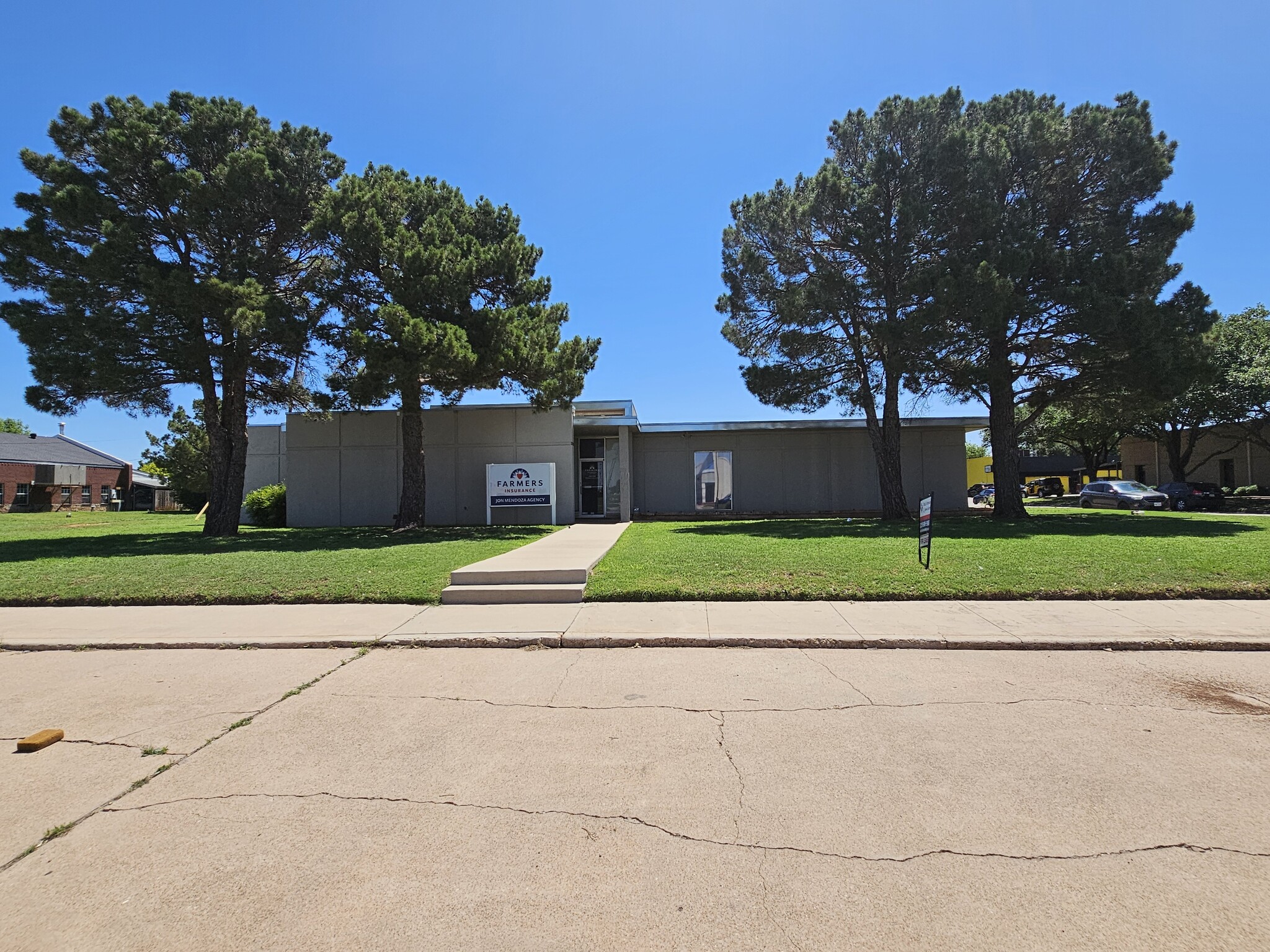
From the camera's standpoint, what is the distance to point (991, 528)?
56.1 feet

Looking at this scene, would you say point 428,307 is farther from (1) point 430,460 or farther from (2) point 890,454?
(2) point 890,454

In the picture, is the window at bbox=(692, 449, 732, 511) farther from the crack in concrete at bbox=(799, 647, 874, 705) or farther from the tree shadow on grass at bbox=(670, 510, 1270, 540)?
the crack in concrete at bbox=(799, 647, 874, 705)

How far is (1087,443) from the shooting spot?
49.2 metres

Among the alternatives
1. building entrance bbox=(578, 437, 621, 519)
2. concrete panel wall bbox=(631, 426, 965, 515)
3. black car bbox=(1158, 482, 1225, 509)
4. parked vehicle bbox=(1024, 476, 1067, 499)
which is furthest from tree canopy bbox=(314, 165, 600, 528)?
parked vehicle bbox=(1024, 476, 1067, 499)

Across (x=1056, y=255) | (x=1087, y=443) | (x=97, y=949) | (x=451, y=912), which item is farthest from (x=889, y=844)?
(x=1087, y=443)

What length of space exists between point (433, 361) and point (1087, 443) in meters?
49.8

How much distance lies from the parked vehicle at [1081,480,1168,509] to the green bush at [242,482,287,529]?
3444 centimetres

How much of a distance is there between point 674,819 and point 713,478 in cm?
2278

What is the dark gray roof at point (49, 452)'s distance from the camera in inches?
2032

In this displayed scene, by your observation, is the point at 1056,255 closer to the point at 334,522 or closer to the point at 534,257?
the point at 534,257

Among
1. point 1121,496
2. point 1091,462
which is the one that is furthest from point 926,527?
point 1091,462

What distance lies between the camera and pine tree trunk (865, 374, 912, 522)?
20797 millimetres

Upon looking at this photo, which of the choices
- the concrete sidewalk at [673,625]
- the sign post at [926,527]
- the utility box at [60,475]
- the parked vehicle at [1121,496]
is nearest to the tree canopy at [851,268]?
the sign post at [926,527]

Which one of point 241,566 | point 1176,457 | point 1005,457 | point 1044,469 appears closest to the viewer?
point 241,566
